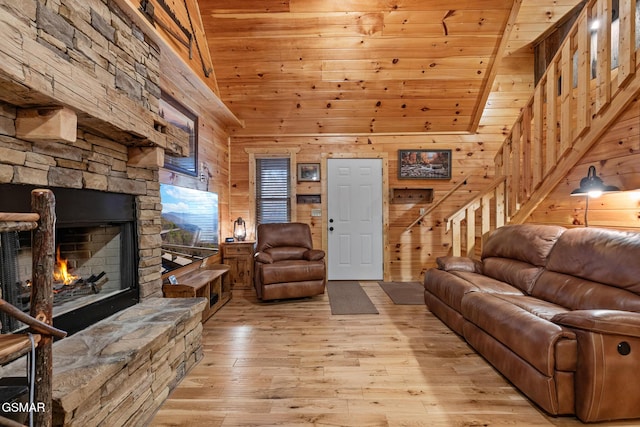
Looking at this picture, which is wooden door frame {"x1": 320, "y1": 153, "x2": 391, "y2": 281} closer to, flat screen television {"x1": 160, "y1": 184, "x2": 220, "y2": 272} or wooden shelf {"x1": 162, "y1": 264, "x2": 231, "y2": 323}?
flat screen television {"x1": 160, "y1": 184, "x2": 220, "y2": 272}

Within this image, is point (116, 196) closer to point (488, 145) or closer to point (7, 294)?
point (7, 294)

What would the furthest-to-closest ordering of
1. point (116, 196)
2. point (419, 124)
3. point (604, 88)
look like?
point (419, 124), point (604, 88), point (116, 196)

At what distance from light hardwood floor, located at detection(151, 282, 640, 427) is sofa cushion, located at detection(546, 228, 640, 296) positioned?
2.64ft

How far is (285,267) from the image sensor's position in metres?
3.74

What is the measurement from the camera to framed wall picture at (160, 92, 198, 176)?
303cm

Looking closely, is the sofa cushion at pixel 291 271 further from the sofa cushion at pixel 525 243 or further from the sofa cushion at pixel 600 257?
the sofa cushion at pixel 600 257

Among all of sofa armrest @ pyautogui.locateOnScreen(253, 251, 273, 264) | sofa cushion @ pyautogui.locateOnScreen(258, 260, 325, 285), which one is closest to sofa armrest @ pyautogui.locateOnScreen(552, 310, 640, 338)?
sofa cushion @ pyautogui.locateOnScreen(258, 260, 325, 285)

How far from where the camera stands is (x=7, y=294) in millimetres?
1393

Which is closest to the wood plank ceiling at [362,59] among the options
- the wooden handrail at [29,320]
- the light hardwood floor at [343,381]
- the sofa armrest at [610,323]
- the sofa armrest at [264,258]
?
the sofa armrest at [264,258]

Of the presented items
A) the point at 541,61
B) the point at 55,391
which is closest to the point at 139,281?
the point at 55,391

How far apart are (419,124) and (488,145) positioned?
1.18 metres

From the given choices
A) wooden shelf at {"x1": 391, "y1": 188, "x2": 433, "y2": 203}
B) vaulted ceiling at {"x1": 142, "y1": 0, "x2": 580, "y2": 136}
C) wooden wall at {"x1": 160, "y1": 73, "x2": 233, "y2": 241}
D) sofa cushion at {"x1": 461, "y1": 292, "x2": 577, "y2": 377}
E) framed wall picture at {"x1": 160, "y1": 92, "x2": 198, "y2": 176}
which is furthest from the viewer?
wooden shelf at {"x1": 391, "y1": 188, "x2": 433, "y2": 203}

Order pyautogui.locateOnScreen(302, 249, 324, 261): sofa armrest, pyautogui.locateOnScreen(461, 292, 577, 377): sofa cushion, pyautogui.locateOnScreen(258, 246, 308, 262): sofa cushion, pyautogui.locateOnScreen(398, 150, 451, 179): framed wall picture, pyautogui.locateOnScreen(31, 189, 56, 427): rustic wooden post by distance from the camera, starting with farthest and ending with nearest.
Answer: pyautogui.locateOnScreen(398, 150, 451, 179): framed wall picture → pyautogui.locateOnScreen(258, 246, 308, 262): sofa cushion → pyautogui.locateOnScreen(302, 249, 324, 261): sofa armrest → pyautogui.locateOnScreen(461, 292, 577, 377): sofa cushion → pyautogui.locateOnScreen(31, 189, 56, 427): rustic wooden post

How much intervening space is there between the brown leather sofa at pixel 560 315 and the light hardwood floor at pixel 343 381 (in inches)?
6.6
